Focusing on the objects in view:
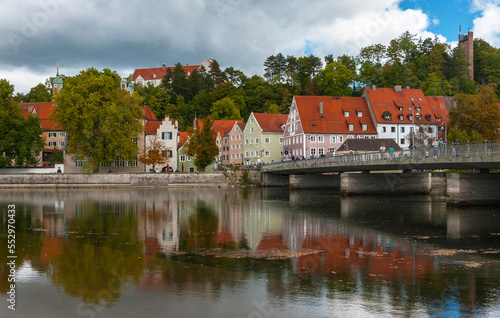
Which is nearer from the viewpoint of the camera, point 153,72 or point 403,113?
point 403,113

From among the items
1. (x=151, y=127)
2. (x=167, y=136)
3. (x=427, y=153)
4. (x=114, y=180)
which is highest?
(x=151, y=127)

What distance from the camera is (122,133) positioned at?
74.2m

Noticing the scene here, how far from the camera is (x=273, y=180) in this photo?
79062 millimetres

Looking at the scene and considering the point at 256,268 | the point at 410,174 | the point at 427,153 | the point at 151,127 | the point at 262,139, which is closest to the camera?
the point at 256,268

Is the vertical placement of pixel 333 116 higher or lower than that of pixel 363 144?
higher

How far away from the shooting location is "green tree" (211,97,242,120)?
390ft

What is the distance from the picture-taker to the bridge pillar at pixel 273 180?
78.6 metres

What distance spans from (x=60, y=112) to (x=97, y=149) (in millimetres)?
7634

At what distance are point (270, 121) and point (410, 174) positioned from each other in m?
46.8

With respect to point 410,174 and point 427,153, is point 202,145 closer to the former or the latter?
point 410,174

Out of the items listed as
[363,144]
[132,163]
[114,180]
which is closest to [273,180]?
[363,144]

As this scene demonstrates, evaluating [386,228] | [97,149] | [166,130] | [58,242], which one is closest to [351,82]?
[166,130]

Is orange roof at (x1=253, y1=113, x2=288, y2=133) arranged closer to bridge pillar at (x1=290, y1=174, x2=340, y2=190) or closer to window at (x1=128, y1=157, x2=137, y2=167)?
window at (x1=128, y1=157, x2=137, y2=167)

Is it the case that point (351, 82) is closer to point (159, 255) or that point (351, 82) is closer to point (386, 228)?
point (386, 228)
